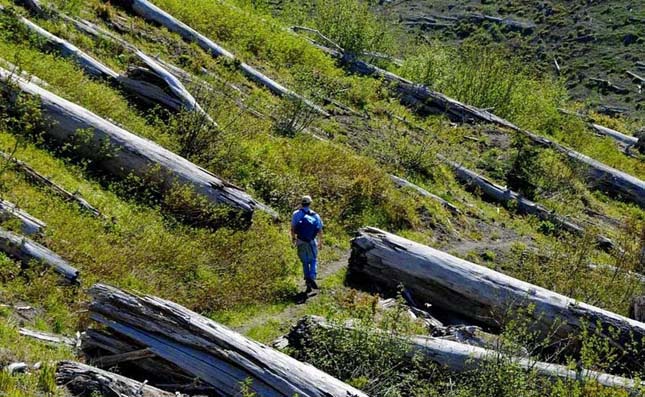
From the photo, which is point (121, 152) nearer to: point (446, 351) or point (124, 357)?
point (124, 357)

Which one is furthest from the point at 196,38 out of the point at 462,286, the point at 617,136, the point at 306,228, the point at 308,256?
the point at 617,136

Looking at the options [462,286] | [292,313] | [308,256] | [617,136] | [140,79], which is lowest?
[292,313]

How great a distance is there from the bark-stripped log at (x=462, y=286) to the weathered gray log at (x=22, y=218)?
5.91m

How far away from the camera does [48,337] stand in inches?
268

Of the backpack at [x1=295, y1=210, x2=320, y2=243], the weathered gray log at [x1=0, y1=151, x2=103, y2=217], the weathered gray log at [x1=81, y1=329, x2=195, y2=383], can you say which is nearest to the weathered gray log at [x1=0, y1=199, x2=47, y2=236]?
the weathered gray log at [x1=0, y1=151, x2=103, y2=217]

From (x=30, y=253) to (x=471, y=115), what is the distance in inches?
839

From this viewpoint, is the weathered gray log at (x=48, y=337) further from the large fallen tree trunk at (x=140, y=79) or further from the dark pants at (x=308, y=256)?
the large fallen tree trunk at (x=140, y=79)

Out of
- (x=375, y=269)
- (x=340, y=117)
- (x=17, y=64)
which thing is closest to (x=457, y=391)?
(x=375, y=269)

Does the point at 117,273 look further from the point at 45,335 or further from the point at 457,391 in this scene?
the point at 457,391

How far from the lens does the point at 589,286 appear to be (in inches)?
507

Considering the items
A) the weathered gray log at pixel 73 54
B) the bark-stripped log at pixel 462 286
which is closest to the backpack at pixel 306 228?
the bark-stripped log at pixel 462 286

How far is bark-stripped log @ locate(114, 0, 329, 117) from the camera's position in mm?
20234

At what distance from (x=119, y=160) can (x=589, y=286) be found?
9.41 meters

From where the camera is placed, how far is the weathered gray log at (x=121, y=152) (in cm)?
1121
